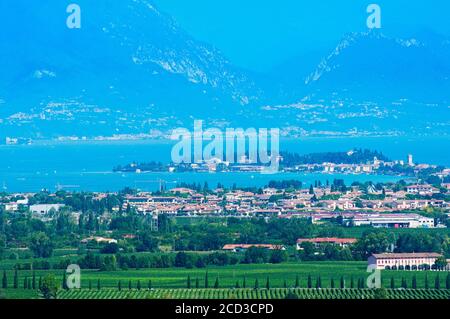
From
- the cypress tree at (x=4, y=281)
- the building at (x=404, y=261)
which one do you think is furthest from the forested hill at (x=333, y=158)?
the cypress tree at (x=4, y=281)

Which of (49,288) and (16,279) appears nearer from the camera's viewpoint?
(49,288)

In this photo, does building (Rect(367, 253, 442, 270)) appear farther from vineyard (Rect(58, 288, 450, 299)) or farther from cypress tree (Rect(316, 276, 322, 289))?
vineyard (Rect(58, 288, 450, 299))

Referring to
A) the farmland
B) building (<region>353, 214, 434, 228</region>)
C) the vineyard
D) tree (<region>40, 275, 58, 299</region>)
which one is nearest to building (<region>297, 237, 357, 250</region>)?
the farmland

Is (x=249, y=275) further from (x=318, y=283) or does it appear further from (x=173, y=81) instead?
(x=173, y=81)

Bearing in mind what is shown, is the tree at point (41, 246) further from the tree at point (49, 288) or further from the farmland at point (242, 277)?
the tree at point (49, 288)

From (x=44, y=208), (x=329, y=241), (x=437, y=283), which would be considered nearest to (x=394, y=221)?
(x=329, y=241)
